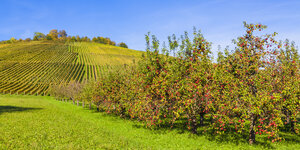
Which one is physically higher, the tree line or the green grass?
the tree line

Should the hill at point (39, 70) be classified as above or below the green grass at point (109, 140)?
above

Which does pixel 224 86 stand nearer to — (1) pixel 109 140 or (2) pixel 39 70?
(1) pixel 109 140

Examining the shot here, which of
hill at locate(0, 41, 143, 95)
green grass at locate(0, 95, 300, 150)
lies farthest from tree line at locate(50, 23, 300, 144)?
hill at locate(0, 41, 143, 95)

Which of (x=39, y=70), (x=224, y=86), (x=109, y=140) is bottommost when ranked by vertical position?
(x=109, y=140)

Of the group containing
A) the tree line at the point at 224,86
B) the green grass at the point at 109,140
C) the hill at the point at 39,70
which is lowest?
the green grass at the point at 109,140

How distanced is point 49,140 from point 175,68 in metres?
15.3

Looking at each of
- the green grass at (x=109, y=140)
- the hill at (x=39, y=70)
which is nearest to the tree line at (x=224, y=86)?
the green grass at (x=109, y=140)

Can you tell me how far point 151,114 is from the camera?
23.0 m

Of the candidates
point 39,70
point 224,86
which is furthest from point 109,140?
point 39,70

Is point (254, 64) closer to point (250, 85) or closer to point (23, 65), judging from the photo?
point (250, 85)

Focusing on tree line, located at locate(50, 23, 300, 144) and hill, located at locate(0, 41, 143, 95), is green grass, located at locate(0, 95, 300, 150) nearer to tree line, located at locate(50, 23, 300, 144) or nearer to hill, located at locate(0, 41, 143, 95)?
tree line, located at locate(50, 23, 300, 144)

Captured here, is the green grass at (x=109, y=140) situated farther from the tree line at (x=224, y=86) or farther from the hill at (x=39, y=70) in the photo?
the hill at (x=39, y=70)

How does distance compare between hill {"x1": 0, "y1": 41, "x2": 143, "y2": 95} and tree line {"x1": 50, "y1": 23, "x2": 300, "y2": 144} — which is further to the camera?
hill {"x1": 0, "y1": 41, "x2": 143, "y2": 95}

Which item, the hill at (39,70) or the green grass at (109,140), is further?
the hill at (39,70)
